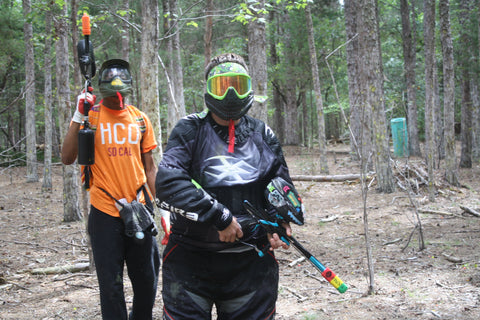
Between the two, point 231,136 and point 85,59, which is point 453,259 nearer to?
point 231,136

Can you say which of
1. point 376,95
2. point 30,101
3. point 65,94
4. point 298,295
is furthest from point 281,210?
point 30,101

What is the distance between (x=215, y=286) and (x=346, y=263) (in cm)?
412

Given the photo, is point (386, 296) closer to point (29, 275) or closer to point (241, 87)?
point (241, 87)

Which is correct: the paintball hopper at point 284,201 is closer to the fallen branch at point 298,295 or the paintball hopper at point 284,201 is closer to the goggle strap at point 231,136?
the goggle strap at point 231,136

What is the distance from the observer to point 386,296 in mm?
4449

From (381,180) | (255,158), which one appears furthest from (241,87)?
(381,180)

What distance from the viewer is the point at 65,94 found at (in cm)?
712

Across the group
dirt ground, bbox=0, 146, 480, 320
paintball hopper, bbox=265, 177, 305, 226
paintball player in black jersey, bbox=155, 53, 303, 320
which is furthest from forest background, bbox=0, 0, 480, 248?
paintball hopper, bbox=265, 177, 305, 226

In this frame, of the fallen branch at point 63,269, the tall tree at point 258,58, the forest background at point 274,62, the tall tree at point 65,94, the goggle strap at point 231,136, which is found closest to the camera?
the goggle strap at point 231,136

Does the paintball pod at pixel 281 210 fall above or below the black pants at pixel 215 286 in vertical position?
above

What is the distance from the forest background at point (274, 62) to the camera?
19.6 ft

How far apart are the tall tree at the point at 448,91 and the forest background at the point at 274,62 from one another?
0.03 m

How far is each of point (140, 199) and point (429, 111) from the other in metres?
7.36

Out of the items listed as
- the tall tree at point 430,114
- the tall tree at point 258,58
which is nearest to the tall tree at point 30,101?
the tall tree at point 258,58
